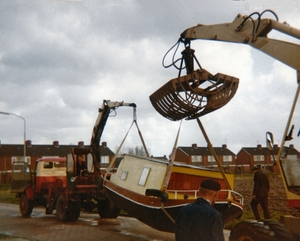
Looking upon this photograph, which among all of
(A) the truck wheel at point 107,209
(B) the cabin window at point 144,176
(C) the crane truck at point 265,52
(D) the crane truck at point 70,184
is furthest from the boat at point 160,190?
(A) the truck wheel at point 107,209

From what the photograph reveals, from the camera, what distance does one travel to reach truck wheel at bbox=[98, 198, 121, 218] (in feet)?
47.6

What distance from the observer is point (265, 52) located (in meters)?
6.19

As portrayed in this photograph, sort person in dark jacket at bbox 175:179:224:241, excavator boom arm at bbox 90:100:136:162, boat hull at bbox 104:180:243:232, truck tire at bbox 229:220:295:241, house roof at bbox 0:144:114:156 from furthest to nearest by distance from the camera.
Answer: house roof at bbox 0:144:114:156 → excavator boom arm at bbox 90:100:136:162 → boat hull at bbox 104:180:243:232 → truck tire at bbox 229:220:295:241 → person in dark jacket at bbox 175:179:224:241

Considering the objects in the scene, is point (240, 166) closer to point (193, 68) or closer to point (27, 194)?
point (27, 194)

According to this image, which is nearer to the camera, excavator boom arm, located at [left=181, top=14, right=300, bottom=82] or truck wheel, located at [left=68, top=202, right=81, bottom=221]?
excavator boom arm, located at [left=181, top=14, right=300, bottom=82]

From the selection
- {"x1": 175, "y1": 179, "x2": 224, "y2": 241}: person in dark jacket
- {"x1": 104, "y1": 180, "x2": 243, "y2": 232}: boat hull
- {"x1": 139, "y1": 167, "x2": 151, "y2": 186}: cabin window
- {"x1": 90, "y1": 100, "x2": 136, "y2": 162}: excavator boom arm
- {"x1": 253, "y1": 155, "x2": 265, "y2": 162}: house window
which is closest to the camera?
{"x1": 175, "y1": 179, "x2": 224, "y2": 241}: person in dark jacket

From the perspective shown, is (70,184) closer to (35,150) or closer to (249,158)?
(35,150)

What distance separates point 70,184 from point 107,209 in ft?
5.56

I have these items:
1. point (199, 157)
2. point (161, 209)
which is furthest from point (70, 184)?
point (199, 157)

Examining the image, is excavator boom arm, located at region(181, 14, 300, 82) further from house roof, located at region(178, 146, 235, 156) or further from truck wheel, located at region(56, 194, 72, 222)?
house roof, located at region(178, 146, 235, 156)

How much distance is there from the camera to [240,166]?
2923 inches

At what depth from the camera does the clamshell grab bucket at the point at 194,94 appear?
7.10m

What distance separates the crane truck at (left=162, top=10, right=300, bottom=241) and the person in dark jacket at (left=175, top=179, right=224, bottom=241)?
6.88ft

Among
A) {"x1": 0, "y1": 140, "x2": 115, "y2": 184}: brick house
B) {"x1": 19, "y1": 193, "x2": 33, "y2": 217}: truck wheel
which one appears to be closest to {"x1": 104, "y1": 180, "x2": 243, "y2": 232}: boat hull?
{"x1": 19, "y1": 193, "x2": 33, "y2": 217}: truck wheel
